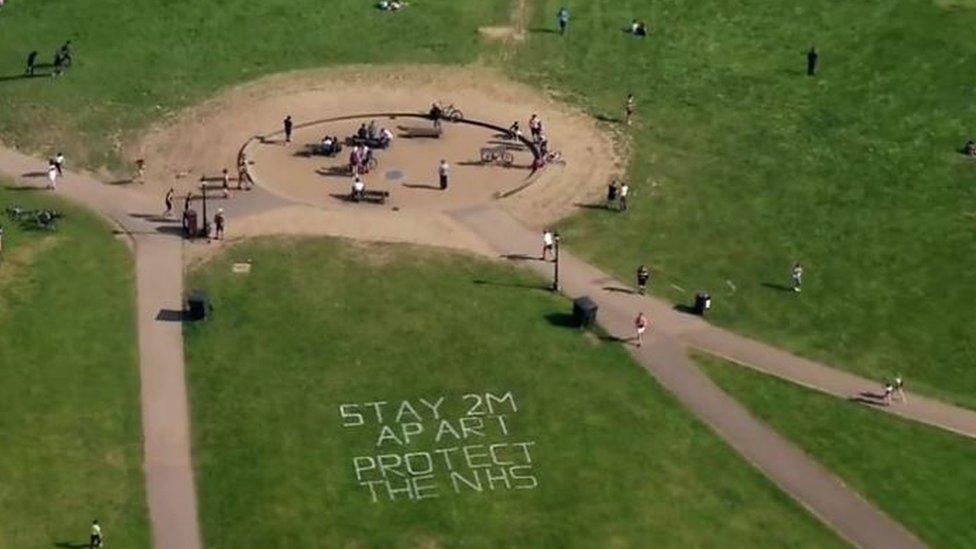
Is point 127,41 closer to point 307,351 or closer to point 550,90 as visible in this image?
point 550,90

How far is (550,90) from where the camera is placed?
420 feet

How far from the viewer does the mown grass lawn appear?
335ft

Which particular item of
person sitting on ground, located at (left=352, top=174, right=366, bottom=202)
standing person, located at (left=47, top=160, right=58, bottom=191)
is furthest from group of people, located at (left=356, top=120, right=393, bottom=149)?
standing person, located at (left=47, top=160, right=58, bottom=191)

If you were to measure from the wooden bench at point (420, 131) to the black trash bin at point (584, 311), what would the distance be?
1036 inches

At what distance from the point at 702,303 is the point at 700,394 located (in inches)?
333

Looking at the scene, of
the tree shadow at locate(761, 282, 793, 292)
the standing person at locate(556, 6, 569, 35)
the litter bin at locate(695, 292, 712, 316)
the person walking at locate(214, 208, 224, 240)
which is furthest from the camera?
the standing person at locate(556, 6, 569, 35)

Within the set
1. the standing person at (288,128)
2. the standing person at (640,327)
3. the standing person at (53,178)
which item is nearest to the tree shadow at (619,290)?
the standing person at (640,327)

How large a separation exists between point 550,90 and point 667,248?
24.3 meters

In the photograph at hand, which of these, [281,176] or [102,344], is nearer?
[102,344]

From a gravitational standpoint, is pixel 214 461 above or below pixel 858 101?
below

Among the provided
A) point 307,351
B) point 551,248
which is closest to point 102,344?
point 307,351

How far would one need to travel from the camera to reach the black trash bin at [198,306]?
97000 millimetres

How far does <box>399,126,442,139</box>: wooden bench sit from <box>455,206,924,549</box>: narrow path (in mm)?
11385

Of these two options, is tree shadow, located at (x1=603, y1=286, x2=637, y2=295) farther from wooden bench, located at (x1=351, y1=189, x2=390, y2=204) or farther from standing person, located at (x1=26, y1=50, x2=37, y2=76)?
standing person, located at (x1=26, y1=50, x2=37, y2=76)
